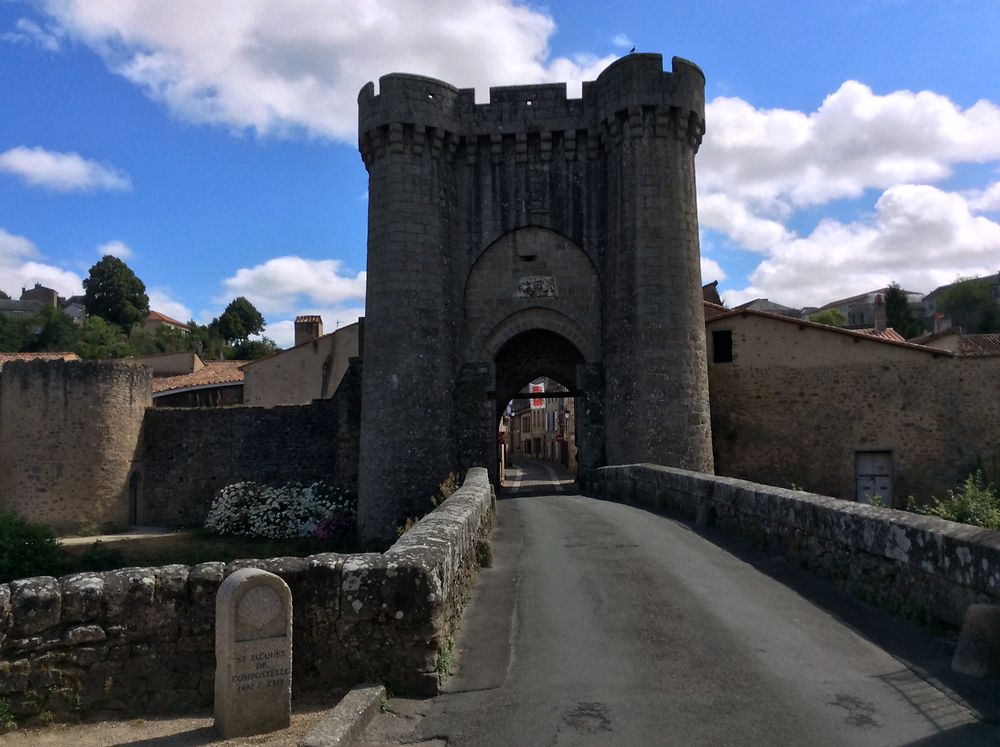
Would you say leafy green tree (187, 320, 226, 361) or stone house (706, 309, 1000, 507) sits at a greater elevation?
leafy green tree (187, 320, 226, 361)

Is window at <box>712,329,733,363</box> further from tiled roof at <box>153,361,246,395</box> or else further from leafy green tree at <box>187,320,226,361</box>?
leafy green tree at <box>187,320,226,361</box>

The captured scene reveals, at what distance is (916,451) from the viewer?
21406 millimetres

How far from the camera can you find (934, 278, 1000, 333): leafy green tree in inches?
2849

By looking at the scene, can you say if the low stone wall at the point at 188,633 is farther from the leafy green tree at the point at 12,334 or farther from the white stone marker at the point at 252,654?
the leafy green tree at the point at 12,334

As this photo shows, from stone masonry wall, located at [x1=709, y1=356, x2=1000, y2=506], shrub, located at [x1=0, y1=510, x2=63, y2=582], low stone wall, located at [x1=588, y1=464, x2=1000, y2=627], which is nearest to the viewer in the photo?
low stone wall, located at [x1=588, y1=464, x2=1000, y2=627]

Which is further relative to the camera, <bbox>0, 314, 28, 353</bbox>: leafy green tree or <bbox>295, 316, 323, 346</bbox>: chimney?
<bbox>0, 314, 28, 353</bbox>: leafy green tree

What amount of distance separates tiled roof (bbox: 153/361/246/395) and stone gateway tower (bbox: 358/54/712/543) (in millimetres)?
20033

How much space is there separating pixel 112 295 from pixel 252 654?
7624 cm

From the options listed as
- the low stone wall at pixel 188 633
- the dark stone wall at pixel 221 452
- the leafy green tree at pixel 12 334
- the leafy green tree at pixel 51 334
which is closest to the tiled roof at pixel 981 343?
the dark stone wall at pixel 221 452

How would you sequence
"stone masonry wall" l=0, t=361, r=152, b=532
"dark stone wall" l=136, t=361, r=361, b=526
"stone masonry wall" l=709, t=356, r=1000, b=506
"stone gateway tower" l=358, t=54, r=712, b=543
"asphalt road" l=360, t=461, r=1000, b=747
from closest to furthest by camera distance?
"asphalt road" l=360, t=461, r=1000, b=747, "stone gateway tower" l=358, t=54, r=712, b=543, "stone masonry wall" l=709, t=356, r=1000, b=506, "stone masonry wall" l=0, t=361, r=152, b=532, "dark stone wall" l=136, t=361, r=361, b=526

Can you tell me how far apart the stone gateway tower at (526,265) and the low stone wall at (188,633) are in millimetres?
14195

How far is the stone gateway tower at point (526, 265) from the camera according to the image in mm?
18844

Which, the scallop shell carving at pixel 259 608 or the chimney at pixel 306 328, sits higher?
the chimney at pixel 306 328

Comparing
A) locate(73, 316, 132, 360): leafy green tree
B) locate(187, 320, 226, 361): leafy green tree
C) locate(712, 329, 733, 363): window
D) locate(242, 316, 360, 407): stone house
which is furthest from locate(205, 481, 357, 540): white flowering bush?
locate(187, 320, 226, 361): leafy green tree
